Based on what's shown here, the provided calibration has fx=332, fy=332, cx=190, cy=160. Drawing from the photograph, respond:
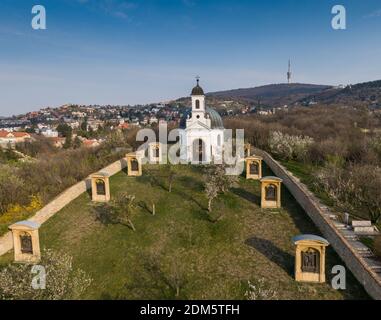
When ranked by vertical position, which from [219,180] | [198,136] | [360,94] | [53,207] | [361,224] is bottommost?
[53,207]

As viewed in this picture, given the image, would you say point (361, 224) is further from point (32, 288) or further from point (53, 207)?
point (53, 207)

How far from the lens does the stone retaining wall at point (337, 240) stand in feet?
47.2

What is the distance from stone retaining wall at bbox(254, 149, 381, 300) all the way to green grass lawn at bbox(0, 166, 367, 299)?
51 cm

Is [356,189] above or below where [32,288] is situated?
above

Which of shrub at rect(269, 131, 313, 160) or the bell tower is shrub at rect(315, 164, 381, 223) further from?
the bell tower

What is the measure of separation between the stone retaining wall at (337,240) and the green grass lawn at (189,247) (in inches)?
20.1

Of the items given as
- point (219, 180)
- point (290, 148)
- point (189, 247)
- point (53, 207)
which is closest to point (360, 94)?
point (290, 148)

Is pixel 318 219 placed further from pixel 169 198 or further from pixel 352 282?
pixel 169 198

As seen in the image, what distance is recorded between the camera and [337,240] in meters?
18.0

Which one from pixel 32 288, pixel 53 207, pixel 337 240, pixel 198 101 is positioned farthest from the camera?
pixel 198 101

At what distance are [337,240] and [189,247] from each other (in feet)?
27.4

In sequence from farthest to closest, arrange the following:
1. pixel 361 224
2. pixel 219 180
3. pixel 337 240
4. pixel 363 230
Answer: pixel 219 180
pixel 361 224
pixel 363 230
pixel 337 240

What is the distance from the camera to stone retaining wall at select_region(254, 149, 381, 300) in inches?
566

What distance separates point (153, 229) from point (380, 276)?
13400 millimetres
